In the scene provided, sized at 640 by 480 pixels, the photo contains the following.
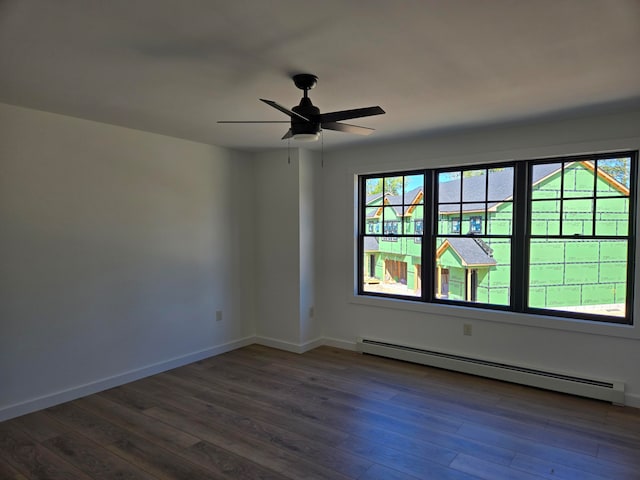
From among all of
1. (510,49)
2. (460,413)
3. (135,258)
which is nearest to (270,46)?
(510,49)

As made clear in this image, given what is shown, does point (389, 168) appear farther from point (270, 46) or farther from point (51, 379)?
point (51, 379)

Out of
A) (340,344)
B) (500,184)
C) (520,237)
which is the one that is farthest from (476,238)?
(340,344)

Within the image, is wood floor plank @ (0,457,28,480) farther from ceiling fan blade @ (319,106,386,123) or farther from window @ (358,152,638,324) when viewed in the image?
window @ (358,152,638,324)

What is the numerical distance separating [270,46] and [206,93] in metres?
0.89

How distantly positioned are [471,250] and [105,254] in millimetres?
3605

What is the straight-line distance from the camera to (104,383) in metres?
3.68

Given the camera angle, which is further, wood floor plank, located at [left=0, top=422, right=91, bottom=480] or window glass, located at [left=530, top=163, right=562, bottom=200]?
window glass, located at [left=530, top=163, right=562, bottom=200]

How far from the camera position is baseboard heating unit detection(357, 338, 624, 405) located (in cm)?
340

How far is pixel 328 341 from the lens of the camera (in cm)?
510

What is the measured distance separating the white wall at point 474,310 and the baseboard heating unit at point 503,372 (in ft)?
0.24

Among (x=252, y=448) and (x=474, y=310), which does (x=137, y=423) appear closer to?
(x=252, y=448)

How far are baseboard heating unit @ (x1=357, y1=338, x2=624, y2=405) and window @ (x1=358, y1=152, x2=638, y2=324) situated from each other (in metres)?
0.56

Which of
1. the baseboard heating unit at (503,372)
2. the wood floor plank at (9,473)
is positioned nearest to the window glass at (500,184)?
the baseboard heating unit at (503,372)

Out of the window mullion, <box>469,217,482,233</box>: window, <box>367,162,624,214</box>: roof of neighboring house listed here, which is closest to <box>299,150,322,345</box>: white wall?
<box>367,162,624,214</box>: roof of neighboring house
